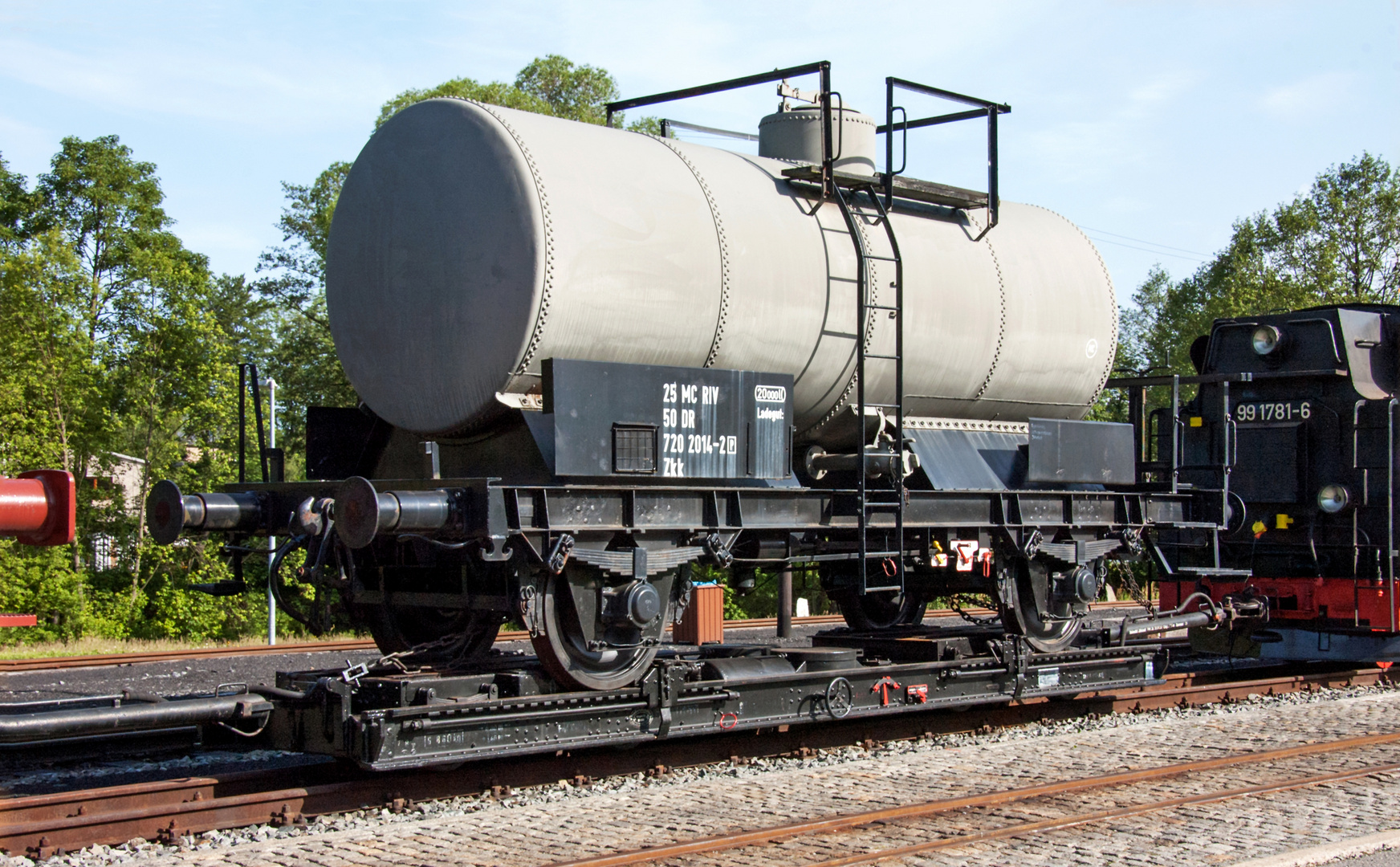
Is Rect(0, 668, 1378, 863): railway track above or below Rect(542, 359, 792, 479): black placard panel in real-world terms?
below

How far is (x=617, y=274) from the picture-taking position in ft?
26.8

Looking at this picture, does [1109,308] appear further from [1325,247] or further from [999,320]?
[1325,247]

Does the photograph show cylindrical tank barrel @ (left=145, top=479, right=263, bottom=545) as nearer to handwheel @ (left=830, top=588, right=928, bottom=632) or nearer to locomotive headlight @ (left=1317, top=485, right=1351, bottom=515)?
handwheel @ (left=830, top=588, right=928, bottom=632)

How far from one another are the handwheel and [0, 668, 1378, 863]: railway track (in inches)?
51.0

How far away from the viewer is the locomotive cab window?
8047mm

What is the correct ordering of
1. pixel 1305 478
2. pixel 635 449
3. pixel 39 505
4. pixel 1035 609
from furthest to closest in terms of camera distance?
1. pixel 1305 478
2. pixel 1035 609
3. pixel 635 449
4. pixel 39 505

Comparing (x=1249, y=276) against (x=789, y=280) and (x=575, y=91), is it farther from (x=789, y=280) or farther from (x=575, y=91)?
(x=789, y=280)

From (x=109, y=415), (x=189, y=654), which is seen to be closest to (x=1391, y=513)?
(x=189, y=654)

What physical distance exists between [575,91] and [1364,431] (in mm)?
29271

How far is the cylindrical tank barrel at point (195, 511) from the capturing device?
27.3 feet

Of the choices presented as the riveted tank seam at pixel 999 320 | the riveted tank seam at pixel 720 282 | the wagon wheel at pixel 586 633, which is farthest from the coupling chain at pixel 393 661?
the riveted tank seam at pixel 999 320

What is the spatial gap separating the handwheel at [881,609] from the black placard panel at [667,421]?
3517mm

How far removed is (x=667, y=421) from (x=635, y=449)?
31 centimetres

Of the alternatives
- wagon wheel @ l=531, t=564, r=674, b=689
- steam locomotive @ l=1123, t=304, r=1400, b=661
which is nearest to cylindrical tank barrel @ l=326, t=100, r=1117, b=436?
wagon wheel @ l=531, t=564, r=674, b=689
